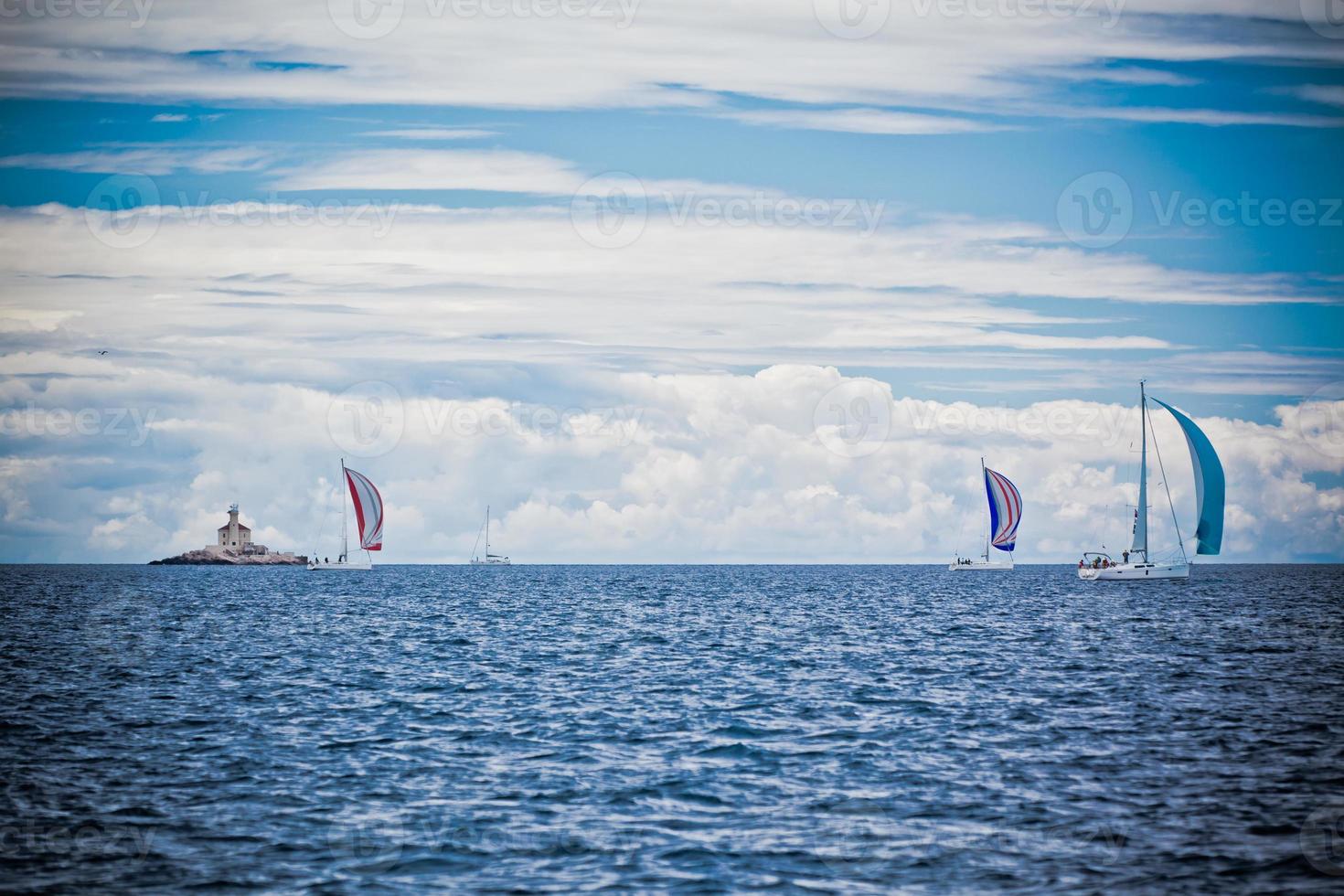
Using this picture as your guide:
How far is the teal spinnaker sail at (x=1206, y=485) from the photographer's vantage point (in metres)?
124

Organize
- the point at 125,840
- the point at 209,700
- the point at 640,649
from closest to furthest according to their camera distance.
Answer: the point at 125,840, the point at 209,700, the point at 640,649

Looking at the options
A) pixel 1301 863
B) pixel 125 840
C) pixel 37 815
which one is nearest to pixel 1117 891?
pixel 1301 863

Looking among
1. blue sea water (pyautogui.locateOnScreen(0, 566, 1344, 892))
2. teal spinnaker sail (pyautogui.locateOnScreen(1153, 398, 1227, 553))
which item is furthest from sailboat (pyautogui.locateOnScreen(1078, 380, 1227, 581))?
blue sea water (pyautogui.locateOnScreen(0, 566, 1344, 892))

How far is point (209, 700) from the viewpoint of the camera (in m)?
37.1

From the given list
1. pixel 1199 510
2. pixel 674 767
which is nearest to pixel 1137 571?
pixel 1199 510

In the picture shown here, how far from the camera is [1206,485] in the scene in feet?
411

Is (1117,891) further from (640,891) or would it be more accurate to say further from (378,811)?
(378,811)

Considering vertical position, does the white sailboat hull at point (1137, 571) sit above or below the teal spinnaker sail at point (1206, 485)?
below

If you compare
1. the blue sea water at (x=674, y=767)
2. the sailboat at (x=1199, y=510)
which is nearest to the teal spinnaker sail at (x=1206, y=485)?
the sailboat at (x=1199, y=510)

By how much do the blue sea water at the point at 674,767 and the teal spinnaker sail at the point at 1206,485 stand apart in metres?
71.6

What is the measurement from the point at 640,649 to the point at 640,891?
36.7 m

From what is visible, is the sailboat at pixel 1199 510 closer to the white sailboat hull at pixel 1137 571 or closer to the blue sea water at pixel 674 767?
the white sailboat hull at pixel 1137 571

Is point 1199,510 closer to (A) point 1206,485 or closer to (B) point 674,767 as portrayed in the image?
(A) point 1206,485

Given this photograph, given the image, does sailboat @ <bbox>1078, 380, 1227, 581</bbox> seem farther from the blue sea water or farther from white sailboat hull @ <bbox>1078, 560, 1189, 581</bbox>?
the blue sea water
